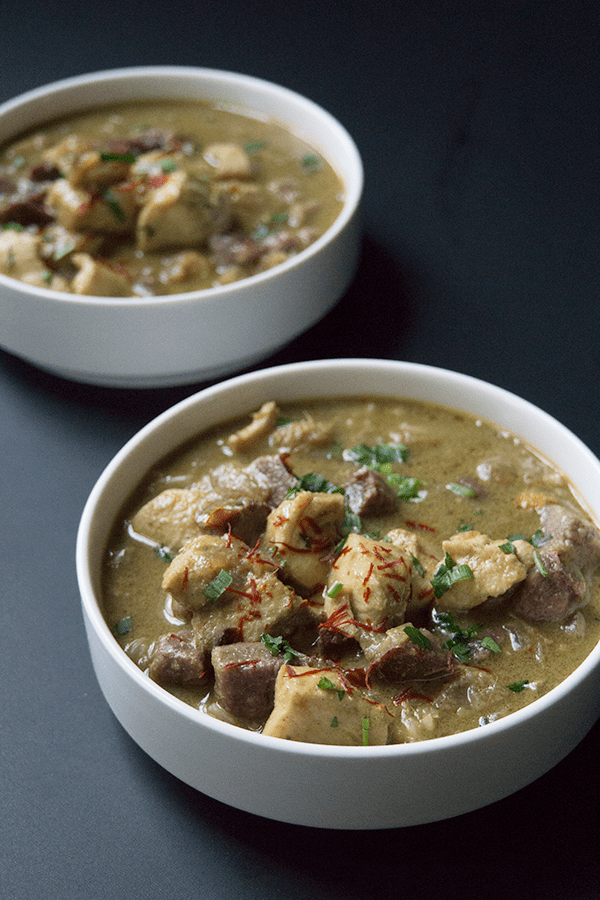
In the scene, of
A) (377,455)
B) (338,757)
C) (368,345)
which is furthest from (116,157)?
(338,757)

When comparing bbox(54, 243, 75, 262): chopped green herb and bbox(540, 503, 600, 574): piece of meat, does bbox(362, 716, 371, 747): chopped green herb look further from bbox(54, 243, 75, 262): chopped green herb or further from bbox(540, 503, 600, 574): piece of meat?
bbox(54, 243, 75, 262): chopped green herb

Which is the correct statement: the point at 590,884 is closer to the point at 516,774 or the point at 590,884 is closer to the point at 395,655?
the point at 516,774

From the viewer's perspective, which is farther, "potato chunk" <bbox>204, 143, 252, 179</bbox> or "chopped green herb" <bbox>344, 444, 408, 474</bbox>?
"potato chunk" <bbox>204, 143, 252, 179</bbox>

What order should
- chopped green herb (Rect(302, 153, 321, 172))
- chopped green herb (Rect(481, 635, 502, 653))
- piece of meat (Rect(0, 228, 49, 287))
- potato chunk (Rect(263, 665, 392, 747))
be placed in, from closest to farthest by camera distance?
potato chunk (Rect(263, 665, 392, 747)) → chopped green herb (Rect(481, 635, 502, 653)) → piece of meat (Rect(0, 228, 49, 287)) → chopped green herb (Rect(302, 153, 321, 172))

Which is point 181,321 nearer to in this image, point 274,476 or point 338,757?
point 274,476

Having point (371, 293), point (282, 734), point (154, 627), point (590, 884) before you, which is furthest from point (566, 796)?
point (371, 293)

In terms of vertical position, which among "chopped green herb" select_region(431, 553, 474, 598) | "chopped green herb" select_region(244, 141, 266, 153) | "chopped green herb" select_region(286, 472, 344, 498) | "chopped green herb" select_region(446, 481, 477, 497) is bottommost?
"chopped green herb" select_region(244, 141, 266, 153)

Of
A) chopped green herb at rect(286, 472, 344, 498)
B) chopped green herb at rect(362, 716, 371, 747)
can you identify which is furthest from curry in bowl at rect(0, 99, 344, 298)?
chopped green herb at rect(362, 716, 371, 747)

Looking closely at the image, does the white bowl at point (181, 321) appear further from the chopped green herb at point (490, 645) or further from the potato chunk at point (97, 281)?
the chopped green herb at point (490, 645)
